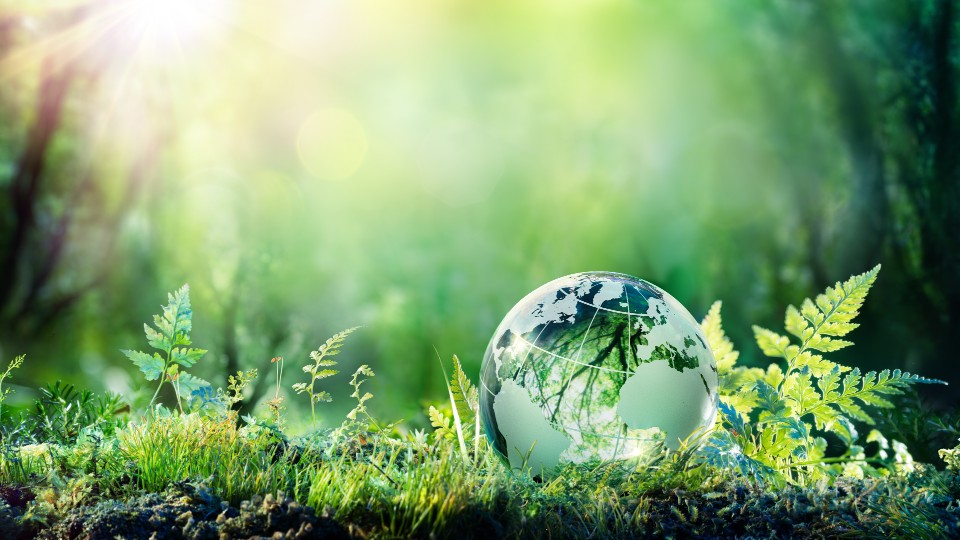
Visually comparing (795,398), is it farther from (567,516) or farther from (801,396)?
(567,516)

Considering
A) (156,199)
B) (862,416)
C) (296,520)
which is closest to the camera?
(296,520)

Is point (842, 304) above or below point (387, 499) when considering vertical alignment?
above

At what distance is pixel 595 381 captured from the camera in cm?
387

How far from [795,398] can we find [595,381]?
1271 millimetres

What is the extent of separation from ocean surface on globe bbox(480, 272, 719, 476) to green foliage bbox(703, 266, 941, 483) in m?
0.24

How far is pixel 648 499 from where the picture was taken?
3480 mm

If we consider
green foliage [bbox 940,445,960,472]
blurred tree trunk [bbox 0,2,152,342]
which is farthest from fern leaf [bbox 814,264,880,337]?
blurred tree trunk [bbox 0,2,152,342]

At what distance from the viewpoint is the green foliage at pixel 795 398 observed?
408cm

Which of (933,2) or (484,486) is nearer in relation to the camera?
(484,486)

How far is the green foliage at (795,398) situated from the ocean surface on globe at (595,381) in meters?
0.24

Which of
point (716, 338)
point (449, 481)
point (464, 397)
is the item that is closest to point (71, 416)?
point (464, 397)

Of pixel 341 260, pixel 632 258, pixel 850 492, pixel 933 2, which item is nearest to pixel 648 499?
pixel 850 492

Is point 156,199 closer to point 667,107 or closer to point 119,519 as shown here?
point 667,107

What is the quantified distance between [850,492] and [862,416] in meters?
0.94
